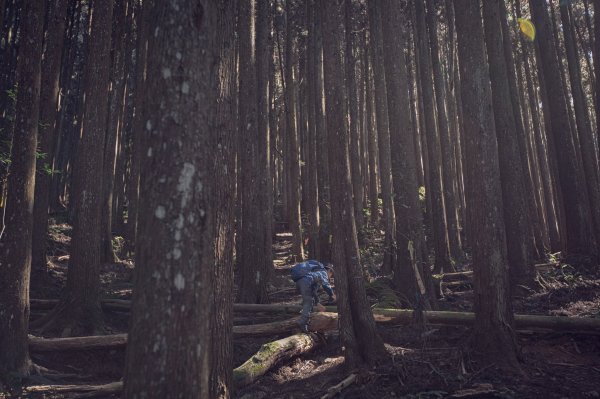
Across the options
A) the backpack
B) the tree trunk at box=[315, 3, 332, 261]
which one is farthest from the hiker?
the tree trunk at box=[315, 3, 332, 261]

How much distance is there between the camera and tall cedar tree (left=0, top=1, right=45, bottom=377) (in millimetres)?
6188

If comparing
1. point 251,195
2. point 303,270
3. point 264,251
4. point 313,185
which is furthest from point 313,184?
point 303,270

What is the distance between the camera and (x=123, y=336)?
25.1 feet

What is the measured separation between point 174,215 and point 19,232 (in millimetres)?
4645

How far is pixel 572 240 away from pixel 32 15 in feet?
46.6

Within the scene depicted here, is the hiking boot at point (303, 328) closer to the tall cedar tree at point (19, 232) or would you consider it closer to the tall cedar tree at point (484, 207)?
the tall cedar tree at point (484, 207)

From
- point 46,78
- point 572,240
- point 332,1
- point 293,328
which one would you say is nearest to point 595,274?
point 572,240

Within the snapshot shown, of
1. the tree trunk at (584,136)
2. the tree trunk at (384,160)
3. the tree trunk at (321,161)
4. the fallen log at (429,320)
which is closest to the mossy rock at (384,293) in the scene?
the fallen log at (429,320)

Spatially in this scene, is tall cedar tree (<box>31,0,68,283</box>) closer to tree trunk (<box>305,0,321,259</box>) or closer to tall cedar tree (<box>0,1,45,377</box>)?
tall cedar tree (<box>0,1,45,377</box>)

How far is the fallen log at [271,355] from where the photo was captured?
6.29 m

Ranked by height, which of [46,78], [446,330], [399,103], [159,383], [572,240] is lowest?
[446,330]

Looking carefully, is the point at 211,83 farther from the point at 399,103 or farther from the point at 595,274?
the point at 595,274

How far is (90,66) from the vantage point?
9.12 metres

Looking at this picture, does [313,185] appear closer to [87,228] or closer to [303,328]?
[303,328]
